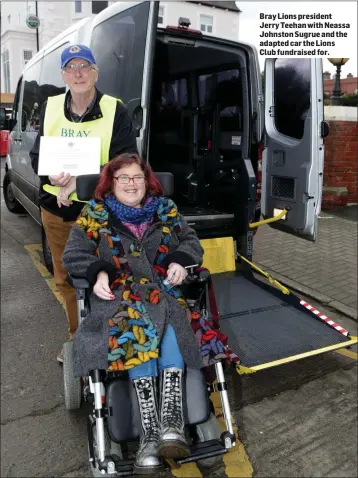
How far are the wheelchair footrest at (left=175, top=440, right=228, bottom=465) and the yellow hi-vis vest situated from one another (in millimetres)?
1599

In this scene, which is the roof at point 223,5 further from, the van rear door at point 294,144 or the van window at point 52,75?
the van rear door at point 294,144

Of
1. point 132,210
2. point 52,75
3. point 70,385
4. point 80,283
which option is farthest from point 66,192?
point 52,75

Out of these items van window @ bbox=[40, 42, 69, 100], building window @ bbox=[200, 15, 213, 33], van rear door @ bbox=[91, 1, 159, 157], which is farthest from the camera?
building window @ bbox=[200, 15, 213, 33]

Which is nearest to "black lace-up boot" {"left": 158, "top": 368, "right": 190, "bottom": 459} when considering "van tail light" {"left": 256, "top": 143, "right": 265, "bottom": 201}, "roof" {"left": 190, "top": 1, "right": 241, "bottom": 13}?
"van tail light" {"left": 256, "top": 143, "right": 265, "bottom": 201}

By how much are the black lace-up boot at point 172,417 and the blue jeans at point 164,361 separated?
0.03 m

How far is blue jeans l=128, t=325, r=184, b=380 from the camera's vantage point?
2.14m

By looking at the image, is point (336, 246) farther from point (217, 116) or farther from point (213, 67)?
point (213, 67)

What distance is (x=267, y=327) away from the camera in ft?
10.8

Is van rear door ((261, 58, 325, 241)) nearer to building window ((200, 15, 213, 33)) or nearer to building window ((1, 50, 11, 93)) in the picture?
building window ((200, 15, 213, 33))

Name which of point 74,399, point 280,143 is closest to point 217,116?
point 280,143

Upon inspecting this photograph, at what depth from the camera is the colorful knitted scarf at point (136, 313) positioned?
2.12m

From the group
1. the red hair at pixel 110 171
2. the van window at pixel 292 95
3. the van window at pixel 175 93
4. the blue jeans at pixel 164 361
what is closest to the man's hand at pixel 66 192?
the red hair at pixel 110 171

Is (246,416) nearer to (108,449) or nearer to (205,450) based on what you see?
(205,450)

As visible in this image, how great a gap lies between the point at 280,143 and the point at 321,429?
9.10 ft
